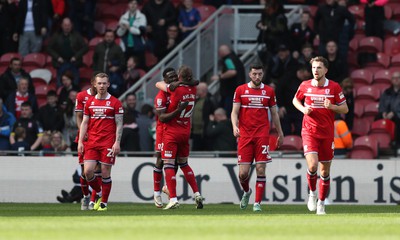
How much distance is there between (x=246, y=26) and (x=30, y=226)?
1523 centimetres

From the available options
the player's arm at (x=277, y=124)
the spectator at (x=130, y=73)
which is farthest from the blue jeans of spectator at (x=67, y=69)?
the player's arm at (x=277, y=124)

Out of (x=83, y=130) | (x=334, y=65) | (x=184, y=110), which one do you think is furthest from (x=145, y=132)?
(x=83, y=130)

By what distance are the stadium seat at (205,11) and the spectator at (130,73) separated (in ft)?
8.16

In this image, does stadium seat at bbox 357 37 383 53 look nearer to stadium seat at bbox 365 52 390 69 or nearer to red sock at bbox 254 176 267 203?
stadium seat at bbox 365 52 390 69

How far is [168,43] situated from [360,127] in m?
5.14

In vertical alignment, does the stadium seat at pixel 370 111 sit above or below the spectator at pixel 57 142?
above

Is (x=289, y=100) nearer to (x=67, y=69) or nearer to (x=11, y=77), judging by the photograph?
(x=67, y=69)

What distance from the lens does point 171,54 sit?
27.3 metres

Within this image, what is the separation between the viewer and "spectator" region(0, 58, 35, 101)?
26.6 metres

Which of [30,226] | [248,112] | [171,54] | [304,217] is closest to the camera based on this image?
[30,226]

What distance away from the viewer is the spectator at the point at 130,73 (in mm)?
27156

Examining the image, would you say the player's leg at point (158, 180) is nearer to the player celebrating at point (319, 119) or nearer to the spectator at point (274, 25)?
the player celebrating at point (319, 119)

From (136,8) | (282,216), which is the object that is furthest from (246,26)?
(282,216)

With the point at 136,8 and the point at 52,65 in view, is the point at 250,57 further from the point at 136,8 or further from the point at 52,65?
the point at 52,65
